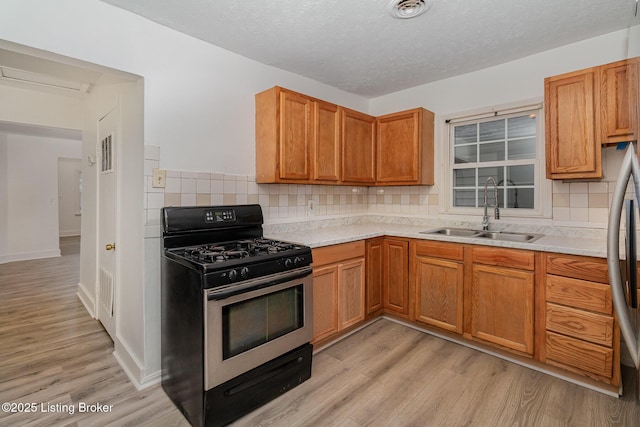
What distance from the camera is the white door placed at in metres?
2.49

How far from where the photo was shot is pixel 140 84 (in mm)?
2018

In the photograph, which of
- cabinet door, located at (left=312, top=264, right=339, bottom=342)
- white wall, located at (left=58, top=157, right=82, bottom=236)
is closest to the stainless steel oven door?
cabinet door, located at (left=312, top=264, right=339, bottom=342)

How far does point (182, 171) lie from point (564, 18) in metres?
2.74

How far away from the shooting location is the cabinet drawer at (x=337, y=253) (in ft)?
7.72

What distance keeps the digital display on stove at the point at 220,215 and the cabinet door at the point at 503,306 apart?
1.88 metres

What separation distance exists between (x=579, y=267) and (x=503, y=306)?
0.55 metres

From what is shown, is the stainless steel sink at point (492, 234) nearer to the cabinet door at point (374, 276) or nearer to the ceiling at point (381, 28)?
the cabinet door at point (374, 276)

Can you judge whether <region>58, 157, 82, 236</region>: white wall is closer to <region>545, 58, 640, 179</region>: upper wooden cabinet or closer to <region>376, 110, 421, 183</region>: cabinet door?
<region>376, 110, 421, 183</region>: cabinet door

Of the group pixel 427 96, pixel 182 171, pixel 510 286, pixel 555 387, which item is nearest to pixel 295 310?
pixel 182 171

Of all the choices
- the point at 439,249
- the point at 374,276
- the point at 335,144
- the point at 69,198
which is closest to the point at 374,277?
the point at 374,276

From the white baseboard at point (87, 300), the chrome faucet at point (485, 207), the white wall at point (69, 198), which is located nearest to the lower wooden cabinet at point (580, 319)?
the chrome faucet at point (485, 207)

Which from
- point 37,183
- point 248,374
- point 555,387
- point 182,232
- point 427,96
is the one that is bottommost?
point 555,387

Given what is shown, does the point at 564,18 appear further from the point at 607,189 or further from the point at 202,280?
the point at 202,280

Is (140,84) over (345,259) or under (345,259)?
over
